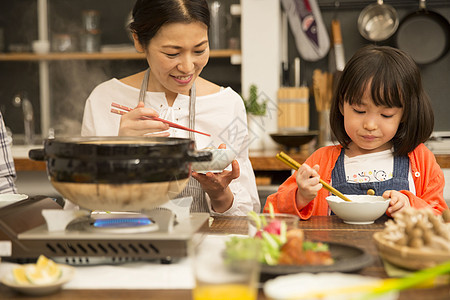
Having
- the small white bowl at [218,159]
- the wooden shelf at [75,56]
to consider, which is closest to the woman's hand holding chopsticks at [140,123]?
the small white bowl at [218,159]

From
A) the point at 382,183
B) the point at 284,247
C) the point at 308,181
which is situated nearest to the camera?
the point at 284,247

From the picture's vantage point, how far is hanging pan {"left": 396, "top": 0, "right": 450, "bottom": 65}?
3436 mm

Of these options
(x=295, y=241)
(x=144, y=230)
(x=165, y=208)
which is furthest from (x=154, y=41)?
(x=295, y=241)

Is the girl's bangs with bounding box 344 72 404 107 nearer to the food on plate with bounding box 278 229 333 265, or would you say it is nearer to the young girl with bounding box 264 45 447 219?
the young girl with bounding box 264 45 447 219

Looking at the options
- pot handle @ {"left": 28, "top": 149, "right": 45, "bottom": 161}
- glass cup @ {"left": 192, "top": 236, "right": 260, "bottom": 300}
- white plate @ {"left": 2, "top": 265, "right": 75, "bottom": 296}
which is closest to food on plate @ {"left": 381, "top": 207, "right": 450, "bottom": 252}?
glass cup @ {"left": 192, "top": 236, "right": 260, "bottom": 300}

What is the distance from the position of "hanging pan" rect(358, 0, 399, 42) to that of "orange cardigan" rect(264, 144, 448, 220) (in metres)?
1.72

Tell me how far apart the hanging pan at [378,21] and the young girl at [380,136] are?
169cm

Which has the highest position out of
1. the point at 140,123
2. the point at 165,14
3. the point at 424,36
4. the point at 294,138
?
the point at 424,36

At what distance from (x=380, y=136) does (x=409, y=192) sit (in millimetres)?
237

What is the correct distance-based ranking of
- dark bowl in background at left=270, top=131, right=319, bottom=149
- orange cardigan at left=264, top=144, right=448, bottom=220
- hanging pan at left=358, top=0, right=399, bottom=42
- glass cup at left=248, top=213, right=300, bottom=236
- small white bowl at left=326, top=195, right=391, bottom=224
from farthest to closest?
hanging pan at left=358, top=0, right=399, bottom=42 → dark bowl in background at left=270, top=131, right=319, bottom=149 → orange cardigan at left=264, top=144, right=448, bottom=220 → small white bowl at left=326, top=195, right=391, bottom=224 → glass cup at left=248, top=213, right=300, bottom=236

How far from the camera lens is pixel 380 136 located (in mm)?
1812

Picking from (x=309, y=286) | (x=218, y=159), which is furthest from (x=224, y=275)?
(x=218, y=159)

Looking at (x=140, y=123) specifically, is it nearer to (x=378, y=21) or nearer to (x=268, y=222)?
(x=268, y=222)

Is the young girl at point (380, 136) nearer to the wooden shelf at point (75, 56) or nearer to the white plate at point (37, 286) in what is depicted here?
the white plate at point (37, 286)
